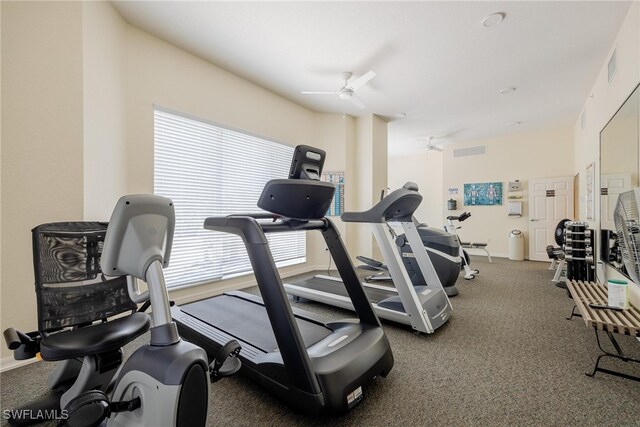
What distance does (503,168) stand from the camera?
7.01 metres

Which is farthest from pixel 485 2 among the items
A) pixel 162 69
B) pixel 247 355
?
pixel 247 355

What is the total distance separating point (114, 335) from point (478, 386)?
2147 mm

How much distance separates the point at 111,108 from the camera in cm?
267

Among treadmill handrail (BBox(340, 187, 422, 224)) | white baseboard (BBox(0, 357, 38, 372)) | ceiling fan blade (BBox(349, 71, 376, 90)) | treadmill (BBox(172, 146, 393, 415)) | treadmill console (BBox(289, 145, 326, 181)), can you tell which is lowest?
white baseboard (BBox(0, 357, 38, 372))

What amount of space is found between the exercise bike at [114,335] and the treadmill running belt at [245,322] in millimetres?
720

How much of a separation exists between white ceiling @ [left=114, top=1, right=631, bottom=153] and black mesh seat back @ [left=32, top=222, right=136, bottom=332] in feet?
7.81

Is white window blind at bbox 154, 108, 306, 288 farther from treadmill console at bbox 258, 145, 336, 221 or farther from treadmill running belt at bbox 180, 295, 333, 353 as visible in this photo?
treadmill console at bbox 258, 145, 336, 221

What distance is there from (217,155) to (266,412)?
10.5ft

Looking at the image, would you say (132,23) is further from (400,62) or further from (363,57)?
(400,62)

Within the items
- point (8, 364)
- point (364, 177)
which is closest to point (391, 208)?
point (8, 364)

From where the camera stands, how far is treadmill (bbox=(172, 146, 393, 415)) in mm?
1430

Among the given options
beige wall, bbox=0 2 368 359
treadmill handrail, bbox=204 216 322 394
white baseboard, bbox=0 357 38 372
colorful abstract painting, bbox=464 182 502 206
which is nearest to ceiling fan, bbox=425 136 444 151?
colorful abstract painting, bbox=464 182 502 206

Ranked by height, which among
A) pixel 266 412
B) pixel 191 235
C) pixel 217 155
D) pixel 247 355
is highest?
pixel 217 155

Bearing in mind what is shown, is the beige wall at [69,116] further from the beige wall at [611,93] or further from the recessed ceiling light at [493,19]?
the beige wall at [611,93]
